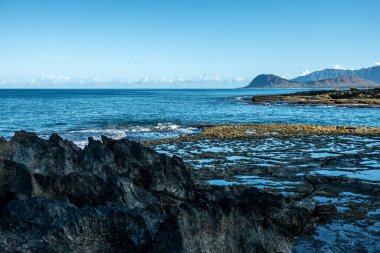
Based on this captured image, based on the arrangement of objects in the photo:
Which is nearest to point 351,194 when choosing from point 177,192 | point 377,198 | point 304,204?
point 377,198

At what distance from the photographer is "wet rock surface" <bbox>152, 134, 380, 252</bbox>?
12562 millimetres

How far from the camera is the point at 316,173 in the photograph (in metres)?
20.8

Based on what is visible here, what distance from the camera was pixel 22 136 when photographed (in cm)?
1719

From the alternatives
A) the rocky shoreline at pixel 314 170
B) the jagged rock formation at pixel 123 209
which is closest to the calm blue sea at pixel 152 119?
the rocky shoreline at pixel 314 170

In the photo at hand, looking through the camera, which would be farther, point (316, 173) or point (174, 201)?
point (316, 173)

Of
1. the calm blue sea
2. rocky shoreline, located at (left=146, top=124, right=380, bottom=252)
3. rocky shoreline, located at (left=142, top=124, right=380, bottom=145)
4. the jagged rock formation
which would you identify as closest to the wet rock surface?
rocky shoreline, located at (left=146, top=124, right=380, bottom=252)

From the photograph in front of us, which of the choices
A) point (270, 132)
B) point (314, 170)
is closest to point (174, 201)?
point (314, 170)

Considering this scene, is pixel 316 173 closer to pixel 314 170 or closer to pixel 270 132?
pixel 314 170

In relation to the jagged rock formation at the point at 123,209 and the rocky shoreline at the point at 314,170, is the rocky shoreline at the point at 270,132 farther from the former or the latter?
the jagged rock formation at the point at 123,209

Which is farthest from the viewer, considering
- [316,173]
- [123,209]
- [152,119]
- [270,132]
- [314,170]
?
[152,119]

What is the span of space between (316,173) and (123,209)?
14.0 meters

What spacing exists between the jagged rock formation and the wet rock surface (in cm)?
122

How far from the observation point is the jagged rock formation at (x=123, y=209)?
8.43 metres

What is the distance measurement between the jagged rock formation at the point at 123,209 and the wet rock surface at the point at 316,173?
1.22 meters
